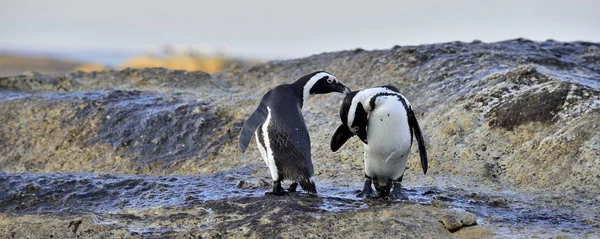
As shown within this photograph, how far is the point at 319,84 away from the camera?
593 centimetres

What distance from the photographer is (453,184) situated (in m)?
6.32

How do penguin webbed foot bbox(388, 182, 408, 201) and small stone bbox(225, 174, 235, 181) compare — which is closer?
penguin webbed foot bbox(388, 182, 408, 201)

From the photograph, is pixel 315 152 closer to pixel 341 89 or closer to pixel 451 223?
pixel 341 89

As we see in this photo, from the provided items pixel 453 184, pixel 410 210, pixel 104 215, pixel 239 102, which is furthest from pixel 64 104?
pixel 410 210

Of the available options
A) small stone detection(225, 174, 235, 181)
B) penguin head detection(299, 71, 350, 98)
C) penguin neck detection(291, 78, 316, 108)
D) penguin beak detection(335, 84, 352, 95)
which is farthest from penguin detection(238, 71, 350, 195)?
small stone detection(225, 174, 235, 181)

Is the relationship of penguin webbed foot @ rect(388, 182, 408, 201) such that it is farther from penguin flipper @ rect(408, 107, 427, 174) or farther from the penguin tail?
the penguin tail

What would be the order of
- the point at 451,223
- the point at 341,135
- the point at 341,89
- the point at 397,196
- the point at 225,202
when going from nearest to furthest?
the point at 451,223 → the point at 225,202 → the point at 397,196 → the point at 341,135 → the point at 341,89

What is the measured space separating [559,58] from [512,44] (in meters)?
1.12

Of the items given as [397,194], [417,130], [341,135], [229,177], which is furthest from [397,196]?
[229,177]

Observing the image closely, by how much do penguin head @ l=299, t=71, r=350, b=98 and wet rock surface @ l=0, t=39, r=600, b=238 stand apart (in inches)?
30.5

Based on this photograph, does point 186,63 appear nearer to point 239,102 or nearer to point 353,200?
point 239,102

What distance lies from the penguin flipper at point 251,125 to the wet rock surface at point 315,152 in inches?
14.6

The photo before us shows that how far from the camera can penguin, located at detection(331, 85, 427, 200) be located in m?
5.41

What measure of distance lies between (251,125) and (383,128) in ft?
2.87
